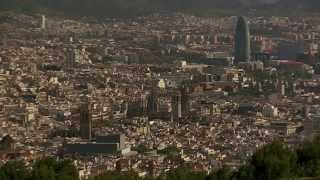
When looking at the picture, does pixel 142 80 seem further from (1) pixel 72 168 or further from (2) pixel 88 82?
(1) pixel 72 168

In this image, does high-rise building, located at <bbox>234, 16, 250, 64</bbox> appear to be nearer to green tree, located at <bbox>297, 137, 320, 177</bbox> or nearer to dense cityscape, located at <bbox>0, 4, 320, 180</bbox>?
dense cityscape, located at <bbox>0, 4, 320, 180</bbox>

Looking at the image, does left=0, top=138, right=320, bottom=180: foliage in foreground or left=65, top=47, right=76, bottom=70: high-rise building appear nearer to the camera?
left=0, top=138, right=320, bottom=180: foliage in foreground

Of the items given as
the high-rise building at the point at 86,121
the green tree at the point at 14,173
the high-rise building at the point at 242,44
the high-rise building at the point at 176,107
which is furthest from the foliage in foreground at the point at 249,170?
the high-rise building at the point at 242,44

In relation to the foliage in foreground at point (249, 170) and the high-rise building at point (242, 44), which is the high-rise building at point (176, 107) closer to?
the foliage in foreground at point (249, 170)

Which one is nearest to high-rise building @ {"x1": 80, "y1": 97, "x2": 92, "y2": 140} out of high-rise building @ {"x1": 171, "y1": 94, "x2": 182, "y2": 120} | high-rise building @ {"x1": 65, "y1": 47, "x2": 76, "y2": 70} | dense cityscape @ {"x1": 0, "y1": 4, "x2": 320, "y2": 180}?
dense cityscape @ {"x1": 0, "y1": 4, "x2": 320, "y2": 180}

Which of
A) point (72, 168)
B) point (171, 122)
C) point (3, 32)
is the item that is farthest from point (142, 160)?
point (3, 32)

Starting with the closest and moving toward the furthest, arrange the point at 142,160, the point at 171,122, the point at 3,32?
the point at 142,160 → the point at 171,122 → the point at 3,32
